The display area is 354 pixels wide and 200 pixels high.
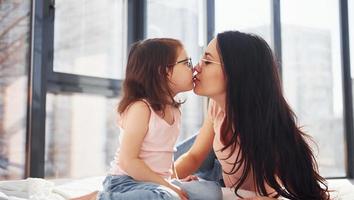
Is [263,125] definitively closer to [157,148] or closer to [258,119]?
[258,119]

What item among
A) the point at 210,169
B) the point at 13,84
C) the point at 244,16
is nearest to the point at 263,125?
the point at 210,169

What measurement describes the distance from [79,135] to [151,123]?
1.79 metres

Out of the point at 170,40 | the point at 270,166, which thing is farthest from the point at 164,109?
the point at 270,166

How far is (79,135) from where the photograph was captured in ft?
10.2

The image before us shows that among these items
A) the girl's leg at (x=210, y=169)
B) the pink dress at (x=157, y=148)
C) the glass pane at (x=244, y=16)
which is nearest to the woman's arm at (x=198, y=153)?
the girl's leg at (x=210, y=169)

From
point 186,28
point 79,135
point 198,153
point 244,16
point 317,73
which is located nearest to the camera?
point 198,153

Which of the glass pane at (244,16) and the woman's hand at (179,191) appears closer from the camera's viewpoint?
the woman's hand at (179,191)

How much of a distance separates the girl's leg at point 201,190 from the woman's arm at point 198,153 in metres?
0.39

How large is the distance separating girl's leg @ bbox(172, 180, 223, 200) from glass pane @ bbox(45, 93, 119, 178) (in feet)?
5.66

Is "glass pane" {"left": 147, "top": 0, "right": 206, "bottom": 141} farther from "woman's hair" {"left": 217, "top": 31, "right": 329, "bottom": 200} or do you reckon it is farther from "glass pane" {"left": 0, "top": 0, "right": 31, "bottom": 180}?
"woman's hair" {"left": 217, "top": 31, "right": 329, "bottom": 200}

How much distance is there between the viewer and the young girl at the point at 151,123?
133 cm

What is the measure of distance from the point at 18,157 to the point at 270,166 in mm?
1813

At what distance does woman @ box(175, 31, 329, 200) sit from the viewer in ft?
4.59

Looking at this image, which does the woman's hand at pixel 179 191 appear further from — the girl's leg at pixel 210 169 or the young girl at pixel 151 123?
A: the girl's leg at pixel 210 169
